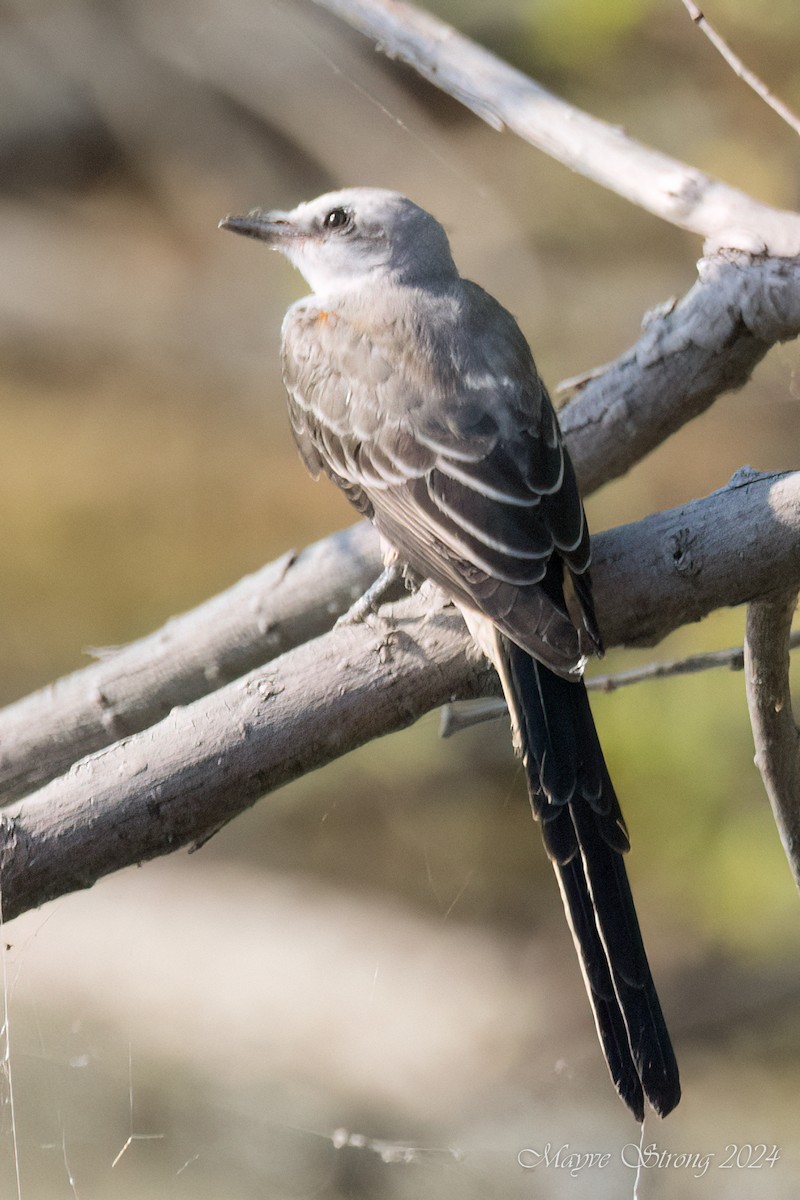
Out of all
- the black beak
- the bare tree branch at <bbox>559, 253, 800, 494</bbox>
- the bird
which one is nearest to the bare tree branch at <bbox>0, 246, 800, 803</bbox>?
the bare tree branch at <bbox>559, 253, 800, 494</bbox>

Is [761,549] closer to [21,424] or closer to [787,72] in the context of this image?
[787,72]

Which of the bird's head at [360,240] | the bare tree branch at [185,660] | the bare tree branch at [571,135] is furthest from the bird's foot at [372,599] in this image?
the bare tree branch at [571,135]

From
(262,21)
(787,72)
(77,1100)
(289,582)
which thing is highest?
(262,21)

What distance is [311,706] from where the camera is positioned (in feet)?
4.05

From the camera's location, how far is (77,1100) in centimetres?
198

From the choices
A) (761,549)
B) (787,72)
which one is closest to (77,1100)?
(761,549)

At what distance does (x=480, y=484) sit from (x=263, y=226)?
0.63m

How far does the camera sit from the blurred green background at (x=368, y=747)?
6.88ft

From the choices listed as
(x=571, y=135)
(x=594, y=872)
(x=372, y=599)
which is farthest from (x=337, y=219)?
(x=594, y=872)

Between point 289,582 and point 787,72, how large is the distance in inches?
49.2

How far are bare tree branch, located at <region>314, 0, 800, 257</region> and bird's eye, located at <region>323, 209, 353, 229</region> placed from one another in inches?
8.9

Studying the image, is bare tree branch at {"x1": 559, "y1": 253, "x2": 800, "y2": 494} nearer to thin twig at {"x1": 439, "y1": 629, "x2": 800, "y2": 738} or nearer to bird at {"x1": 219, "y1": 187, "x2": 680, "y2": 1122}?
bird at {"x1": 219, "y1": 187, "x2": 680, "y2": 1122}

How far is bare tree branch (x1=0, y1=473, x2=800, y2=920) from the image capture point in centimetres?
120

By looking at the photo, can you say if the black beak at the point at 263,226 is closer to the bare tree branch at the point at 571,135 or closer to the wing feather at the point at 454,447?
the wing feather at the point at 454,447
